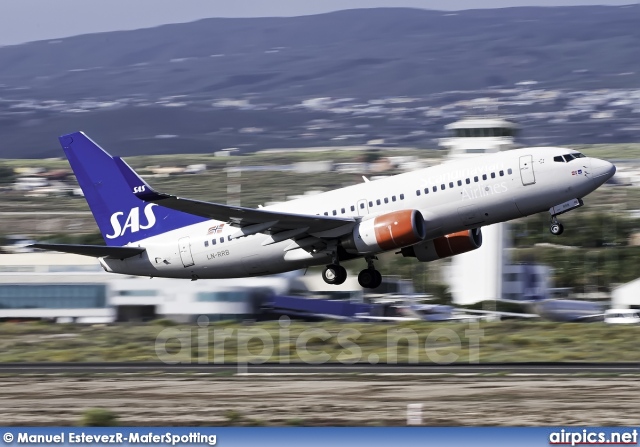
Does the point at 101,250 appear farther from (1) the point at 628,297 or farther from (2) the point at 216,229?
(1) the point at 628,297

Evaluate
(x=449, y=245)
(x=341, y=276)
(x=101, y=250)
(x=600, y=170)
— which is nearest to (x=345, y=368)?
(x=341, y=276)

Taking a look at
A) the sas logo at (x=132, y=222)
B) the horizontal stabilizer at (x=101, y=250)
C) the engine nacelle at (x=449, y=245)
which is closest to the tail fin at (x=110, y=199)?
the sas logo at (x=132, y=222)

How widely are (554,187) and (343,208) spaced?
7851 millimetres

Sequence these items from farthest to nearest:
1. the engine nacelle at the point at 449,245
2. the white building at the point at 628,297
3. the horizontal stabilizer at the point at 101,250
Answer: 1. the white building at the point at 628,297
2. the engine nacelle at the point at 449,245
3. the horizontal stabilizer at the point at 101,250

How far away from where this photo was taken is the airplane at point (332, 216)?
35.9 m

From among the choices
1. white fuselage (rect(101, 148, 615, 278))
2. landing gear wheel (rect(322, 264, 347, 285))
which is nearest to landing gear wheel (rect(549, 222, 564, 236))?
white fuselage (rect(101, 148, 615, 278))

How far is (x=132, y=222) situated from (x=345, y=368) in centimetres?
1091

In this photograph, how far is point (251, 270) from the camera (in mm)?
40188

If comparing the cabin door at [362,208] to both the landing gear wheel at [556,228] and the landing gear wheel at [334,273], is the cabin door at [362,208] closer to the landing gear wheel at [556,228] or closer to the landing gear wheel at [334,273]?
the landing gear wheel at [334,273]

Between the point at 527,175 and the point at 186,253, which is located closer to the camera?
the point at 527,175

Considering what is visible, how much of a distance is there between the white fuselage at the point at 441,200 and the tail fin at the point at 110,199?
9.66 feet

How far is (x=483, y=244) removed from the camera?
7069 centimetres

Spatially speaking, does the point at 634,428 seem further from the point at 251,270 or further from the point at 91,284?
the point at 91,284

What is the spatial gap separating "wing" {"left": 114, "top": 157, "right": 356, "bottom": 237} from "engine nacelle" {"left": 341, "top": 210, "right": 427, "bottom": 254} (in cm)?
73
